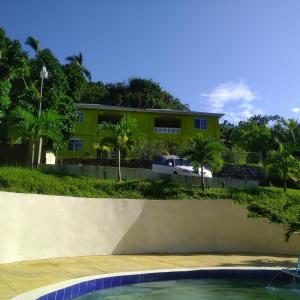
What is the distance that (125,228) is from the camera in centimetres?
1345

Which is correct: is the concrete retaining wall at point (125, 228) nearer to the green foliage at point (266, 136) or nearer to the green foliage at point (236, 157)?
the green foliage at point (236, 157)

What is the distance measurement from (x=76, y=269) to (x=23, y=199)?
2424mm

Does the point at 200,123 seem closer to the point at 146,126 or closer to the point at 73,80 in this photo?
the point at 146,126

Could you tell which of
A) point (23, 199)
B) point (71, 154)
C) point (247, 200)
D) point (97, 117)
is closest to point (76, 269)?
point (23, 199)

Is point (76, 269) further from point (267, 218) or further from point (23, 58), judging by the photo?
point (23, 58)

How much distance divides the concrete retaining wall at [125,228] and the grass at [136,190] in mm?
1262

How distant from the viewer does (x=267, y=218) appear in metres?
15.1

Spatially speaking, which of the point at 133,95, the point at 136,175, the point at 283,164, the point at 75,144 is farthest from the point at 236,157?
the point at 133,95

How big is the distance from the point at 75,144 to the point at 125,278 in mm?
27049

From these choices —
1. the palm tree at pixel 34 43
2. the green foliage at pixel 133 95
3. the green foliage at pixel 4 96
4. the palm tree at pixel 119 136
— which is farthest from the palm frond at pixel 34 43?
the green foliage at pixel 133 95

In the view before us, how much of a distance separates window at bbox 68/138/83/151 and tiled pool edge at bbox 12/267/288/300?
2588cm

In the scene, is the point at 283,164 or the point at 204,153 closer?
the point at 204,153

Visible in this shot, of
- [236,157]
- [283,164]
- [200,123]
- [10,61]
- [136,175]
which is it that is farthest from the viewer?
[200,123]

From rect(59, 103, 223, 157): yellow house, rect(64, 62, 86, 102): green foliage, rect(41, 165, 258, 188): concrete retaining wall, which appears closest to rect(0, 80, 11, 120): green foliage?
rect(41, 165, 258, 188): concrete retaining wall
